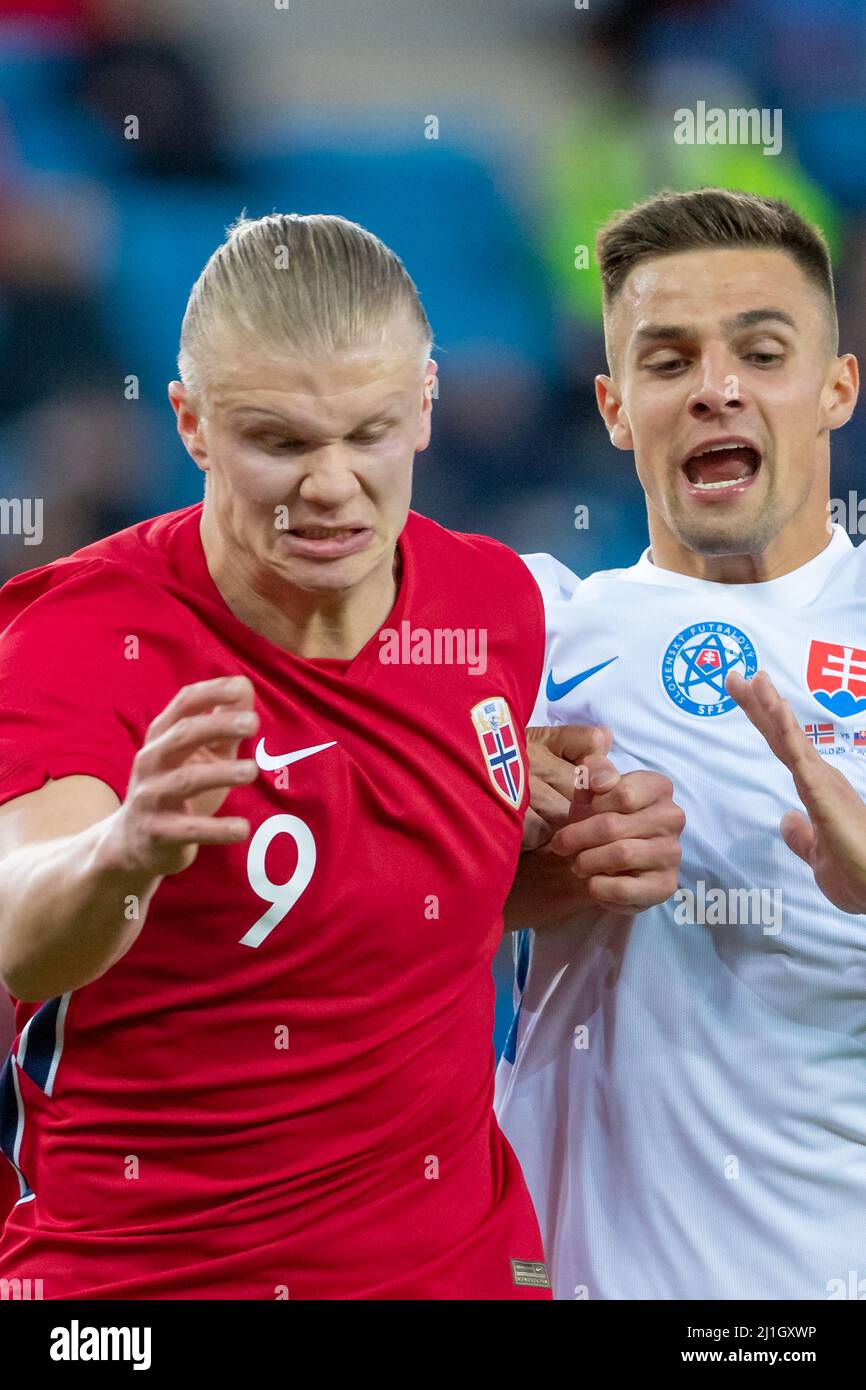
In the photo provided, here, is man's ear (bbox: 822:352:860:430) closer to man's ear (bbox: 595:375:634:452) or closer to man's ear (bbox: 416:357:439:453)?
man's ear (bbox: 595:375:634:452)

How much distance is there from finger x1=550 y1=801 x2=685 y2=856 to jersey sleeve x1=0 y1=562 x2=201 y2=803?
1.50 feet

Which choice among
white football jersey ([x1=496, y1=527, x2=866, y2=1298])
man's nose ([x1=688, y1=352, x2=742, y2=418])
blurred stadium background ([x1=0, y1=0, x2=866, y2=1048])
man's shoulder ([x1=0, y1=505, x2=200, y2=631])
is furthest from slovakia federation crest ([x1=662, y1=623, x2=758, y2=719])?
man's shoulder ([x1=0, y1=505, x2=200, y2=631])

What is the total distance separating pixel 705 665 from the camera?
1.66 meters

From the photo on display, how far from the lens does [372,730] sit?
52.4 inches

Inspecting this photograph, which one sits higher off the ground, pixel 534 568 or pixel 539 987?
pixel 534 568

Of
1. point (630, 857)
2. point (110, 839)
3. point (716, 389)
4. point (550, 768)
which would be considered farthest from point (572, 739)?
point (110, 839)

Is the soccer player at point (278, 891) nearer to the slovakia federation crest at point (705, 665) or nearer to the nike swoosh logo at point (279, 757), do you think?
the nike swoosh logo at point (279, 757)

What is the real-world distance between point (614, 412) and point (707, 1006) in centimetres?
66

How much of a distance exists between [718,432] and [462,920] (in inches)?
23.6

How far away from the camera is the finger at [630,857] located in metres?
1.49

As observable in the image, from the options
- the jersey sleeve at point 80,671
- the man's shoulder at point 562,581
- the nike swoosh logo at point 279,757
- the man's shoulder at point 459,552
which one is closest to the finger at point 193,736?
the jersey sleeve at point 80,671

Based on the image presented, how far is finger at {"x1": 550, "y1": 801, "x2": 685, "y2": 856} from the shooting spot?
1.50m
